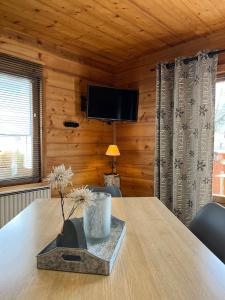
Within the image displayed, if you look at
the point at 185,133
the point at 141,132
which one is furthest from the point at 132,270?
the point at 141,132

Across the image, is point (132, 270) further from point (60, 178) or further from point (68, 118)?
point (68, 118)

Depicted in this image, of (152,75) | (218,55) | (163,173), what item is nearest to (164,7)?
(218,55)

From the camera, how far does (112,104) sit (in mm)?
3668

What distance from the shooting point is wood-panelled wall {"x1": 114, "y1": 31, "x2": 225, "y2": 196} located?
3557mm

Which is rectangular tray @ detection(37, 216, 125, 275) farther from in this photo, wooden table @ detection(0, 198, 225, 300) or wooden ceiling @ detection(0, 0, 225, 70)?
wooden ceiling @ detection(0, 0, 225, 70)

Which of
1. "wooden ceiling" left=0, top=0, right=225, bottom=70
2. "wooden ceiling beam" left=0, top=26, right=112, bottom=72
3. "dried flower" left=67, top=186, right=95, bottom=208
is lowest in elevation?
"dried flower" left=67, top=186, right=95, bottom=208

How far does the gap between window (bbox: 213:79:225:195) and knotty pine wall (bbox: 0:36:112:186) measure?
1.73 m

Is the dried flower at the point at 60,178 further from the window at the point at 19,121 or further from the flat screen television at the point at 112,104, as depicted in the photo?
the flat screen television at the point at 112,104

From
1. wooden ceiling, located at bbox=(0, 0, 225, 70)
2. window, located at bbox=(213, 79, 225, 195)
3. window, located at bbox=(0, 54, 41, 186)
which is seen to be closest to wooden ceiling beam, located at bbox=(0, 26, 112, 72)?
wooden ceiling, located at bbox=(0, 0, 225, 70)

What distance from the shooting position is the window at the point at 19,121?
288cm

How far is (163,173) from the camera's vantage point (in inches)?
126

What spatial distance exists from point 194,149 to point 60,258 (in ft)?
7.78

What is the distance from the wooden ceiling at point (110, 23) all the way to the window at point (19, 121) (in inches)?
16.7

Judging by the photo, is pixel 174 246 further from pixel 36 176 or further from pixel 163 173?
pixel 36 176
